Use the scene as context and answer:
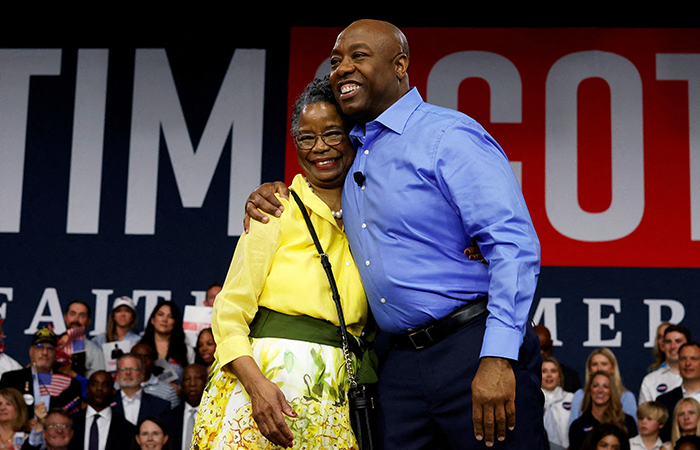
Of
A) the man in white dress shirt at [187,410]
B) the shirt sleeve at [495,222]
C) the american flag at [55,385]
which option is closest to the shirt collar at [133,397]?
the man in white dress shirt at [187,410]

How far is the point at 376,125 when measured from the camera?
2.27m

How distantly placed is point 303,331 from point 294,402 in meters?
0.19

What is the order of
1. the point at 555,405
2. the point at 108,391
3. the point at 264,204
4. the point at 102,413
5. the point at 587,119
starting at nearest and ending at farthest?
the point at 264,204 < the point at 102,413 < the point at 108,391 < the point at 555,405 < the point at 587,119

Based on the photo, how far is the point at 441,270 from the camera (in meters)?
2.07

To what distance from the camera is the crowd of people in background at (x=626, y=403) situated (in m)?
5.09

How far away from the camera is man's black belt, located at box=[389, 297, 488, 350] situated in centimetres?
204

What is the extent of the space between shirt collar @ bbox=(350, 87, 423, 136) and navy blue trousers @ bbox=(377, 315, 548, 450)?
→ 1.97 feet

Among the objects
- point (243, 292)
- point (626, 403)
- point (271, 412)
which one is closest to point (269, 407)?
point (271, 412)

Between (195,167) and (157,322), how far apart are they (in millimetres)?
1964

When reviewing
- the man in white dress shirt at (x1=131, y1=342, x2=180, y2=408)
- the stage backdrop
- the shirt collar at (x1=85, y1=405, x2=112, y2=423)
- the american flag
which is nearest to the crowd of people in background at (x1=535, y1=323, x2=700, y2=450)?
the stage backdrop

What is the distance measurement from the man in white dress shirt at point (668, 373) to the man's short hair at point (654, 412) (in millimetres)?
696

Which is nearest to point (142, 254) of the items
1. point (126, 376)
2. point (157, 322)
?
point (157, 322)

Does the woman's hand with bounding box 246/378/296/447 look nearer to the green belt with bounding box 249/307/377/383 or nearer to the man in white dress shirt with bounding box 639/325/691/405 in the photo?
the green belt with bounding box 249/307/377/383

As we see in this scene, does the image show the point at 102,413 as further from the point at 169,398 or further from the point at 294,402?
the point at 294,402
